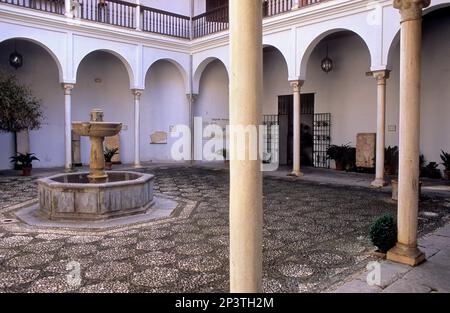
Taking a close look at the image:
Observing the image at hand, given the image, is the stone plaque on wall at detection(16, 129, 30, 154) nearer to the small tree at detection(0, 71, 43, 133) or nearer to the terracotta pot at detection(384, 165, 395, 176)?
the small tree at detection(0, 71, 43, 133)

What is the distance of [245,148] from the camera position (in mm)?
2184

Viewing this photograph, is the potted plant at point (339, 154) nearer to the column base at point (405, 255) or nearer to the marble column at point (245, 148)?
the column base at point (405, 255)

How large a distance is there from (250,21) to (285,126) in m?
13.2

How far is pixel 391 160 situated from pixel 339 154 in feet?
5.63

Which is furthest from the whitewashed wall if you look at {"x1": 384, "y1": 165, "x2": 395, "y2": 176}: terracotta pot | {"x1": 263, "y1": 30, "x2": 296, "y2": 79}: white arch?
{"x1": 384, "y1": 165, "x2": 395, "y2": 176}: terracotta pot

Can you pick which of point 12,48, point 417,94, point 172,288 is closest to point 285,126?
point 12,48

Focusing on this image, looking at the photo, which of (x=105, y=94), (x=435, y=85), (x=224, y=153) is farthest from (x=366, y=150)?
(x=105, y=94)

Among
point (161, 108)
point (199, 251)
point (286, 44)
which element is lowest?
point (199, 251)

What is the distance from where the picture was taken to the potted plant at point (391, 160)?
11533 millimetres

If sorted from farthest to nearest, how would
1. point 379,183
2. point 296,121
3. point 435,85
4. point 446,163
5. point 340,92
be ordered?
1. point 340,92
2. point 296,121
3. point 435,85
4. point 446,163
5. point 379,183

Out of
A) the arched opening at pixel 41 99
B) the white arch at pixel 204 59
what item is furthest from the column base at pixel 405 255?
the arched opening at pixel 41 99

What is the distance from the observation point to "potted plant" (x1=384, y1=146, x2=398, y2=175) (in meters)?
11.5

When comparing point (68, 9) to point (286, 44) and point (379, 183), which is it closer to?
point (286, 44)

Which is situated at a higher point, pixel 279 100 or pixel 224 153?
pixel 279 100
